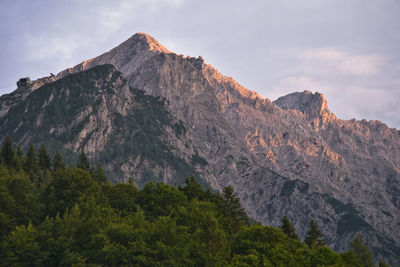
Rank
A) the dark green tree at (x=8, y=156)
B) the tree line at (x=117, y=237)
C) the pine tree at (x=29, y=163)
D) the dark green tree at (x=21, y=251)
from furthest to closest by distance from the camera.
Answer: the pine tree at (x=29, y=163) < the dark green tree at (x=8, y=156) < the tree line at (x=117, y=237) < the dark green tree at (x=21, y=251)

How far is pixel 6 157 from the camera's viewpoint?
173 m

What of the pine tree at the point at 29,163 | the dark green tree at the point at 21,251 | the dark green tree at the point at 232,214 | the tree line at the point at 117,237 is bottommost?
the dark green tree at the point at 21,251

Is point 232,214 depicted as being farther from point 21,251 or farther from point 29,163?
point 29,163

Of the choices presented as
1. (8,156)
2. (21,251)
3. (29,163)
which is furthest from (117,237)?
(8,156)

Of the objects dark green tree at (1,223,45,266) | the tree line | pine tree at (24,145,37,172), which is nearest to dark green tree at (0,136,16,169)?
pine tree at (24,145,37,172)

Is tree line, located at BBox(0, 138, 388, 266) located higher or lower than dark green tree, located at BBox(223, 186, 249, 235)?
lower

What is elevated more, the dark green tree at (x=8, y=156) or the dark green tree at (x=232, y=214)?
the dark green tree at (x=8, y=156)

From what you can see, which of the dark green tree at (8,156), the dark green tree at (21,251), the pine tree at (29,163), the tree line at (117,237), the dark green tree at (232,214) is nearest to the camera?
the dark green tree at (21,251)

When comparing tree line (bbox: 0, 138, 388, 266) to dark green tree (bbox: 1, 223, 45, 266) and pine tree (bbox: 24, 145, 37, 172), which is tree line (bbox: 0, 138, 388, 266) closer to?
dark green tree (bbox: 1, 223, 45, 266)

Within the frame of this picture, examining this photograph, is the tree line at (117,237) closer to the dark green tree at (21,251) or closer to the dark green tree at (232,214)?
the dark green tree at (21,251)

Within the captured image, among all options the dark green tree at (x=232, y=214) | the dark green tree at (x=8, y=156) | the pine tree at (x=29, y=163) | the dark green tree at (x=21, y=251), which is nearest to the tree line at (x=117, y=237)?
the dark green tree at (x=21, y=251)

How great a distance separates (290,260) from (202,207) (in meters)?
43.0

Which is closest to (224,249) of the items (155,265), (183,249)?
(183,249)

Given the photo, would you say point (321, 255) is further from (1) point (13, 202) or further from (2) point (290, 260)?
(1) point (13, 202)
